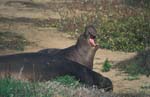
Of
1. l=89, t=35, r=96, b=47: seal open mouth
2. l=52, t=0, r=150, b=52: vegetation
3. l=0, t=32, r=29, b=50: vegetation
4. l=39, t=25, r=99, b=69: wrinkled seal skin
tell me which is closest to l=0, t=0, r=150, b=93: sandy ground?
l=0, t=32, r=29, b=50: vegetation

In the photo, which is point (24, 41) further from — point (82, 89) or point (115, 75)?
point (82, 89)

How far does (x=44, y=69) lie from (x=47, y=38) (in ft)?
23.3

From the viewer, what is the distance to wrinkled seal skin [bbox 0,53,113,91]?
854cm

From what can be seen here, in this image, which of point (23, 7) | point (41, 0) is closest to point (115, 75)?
point (23, 7)

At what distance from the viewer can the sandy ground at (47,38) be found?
1026cm

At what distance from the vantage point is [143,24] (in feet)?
46.5

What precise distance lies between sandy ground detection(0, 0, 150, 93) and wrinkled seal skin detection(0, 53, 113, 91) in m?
0.78

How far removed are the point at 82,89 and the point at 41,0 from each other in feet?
59.2

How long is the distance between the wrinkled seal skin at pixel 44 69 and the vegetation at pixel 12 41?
5.09 metres

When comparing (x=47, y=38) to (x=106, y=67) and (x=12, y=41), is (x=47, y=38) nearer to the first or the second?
(x=12, y=41)

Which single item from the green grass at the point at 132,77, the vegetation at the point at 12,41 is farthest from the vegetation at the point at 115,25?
the green grass at the point at 132,77

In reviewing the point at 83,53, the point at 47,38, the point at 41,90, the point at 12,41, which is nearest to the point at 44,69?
the point at 83,53

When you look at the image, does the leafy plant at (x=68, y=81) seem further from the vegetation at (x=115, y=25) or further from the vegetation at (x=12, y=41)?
the vegetation at (x=12, y=41)

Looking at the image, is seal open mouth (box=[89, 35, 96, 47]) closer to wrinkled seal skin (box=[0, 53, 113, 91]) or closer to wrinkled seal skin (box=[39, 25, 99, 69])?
wrinkled seal skin (box=[39, 25, 99, 69])
